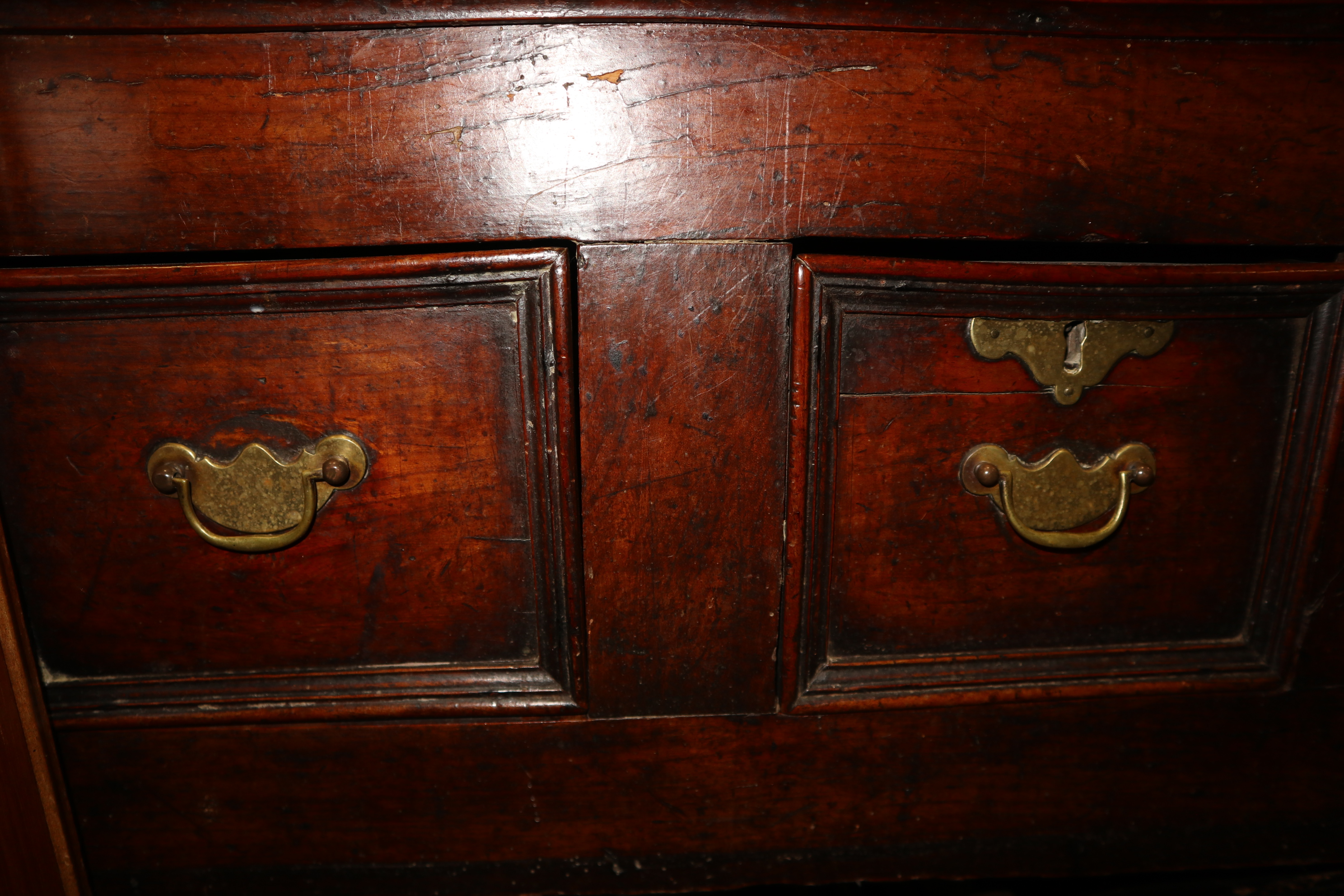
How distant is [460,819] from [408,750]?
0.07 m

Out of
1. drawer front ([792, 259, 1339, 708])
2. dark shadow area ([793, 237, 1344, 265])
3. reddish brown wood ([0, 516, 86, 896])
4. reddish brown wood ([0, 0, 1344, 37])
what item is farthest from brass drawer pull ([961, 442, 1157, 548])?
reddish brown wood ([0, 516, 86, 896])

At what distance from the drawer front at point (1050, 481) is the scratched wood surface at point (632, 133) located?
0.06 m

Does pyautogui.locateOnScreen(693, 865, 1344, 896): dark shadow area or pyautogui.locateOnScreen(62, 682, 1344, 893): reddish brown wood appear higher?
pyautogui.locateOnScreen(62, 682, 1344, 893): reddish brown wood

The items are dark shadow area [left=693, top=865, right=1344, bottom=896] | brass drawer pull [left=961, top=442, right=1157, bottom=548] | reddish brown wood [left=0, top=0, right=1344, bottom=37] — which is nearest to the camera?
reddish brown wood [left=0, top=0, right=1344, bottom=37]

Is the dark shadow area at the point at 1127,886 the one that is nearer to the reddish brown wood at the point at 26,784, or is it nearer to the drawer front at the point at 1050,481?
the drawer front at the point at 1050,481

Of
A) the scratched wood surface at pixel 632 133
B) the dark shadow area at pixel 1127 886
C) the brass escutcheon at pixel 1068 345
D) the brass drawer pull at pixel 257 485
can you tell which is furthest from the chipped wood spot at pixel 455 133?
the dark shadow area at pixel 1127 886

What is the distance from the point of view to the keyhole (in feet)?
1.76

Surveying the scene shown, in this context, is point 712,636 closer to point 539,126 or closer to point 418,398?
point 418,398

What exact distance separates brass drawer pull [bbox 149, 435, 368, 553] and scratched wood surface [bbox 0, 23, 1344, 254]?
146mm

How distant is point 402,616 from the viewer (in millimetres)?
558

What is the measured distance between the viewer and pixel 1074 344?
0.54 meters

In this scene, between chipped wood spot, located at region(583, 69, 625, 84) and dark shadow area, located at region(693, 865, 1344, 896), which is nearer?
chipped wood spot, located at region(583, 69, 625, 84)

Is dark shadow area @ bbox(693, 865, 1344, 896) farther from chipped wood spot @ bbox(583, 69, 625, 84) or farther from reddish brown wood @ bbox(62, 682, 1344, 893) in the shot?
chipped wood spot @ bbox(583, 69, 625, 84)

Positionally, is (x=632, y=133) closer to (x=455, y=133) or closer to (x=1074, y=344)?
(x=455, y=133)
